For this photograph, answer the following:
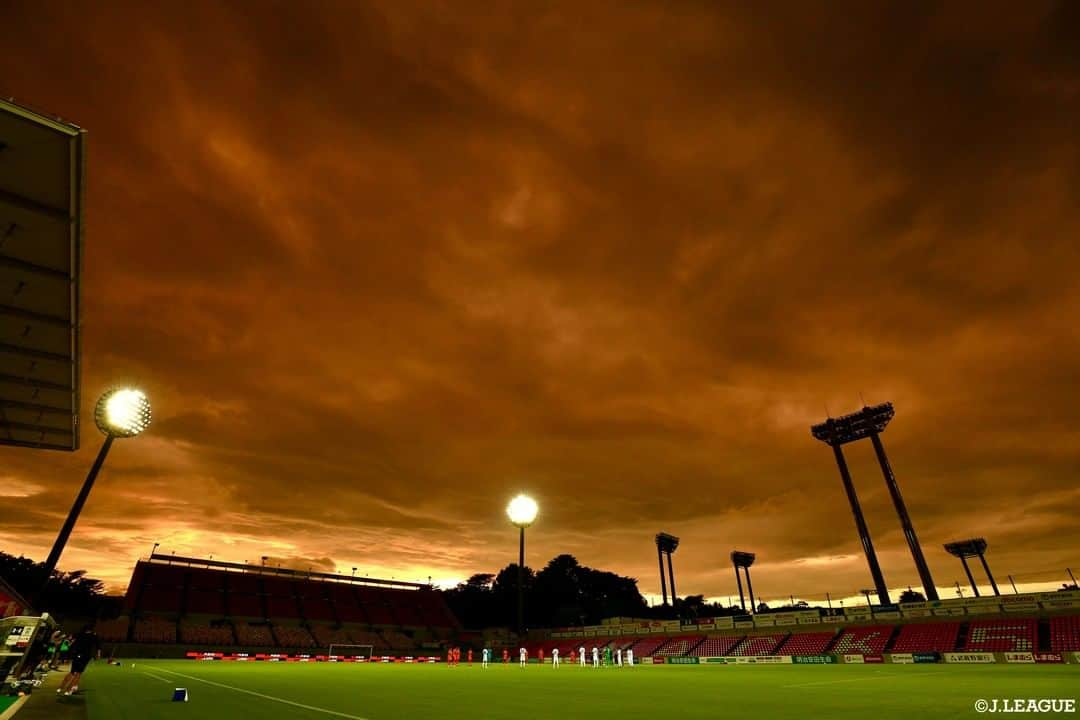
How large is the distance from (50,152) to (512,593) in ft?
378

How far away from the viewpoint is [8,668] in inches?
579

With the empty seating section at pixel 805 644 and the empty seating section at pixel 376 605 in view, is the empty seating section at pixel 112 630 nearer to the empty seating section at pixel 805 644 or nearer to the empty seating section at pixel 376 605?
the empty seating section at pixel 376 605

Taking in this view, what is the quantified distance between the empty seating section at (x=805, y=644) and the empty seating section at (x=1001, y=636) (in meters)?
11.5

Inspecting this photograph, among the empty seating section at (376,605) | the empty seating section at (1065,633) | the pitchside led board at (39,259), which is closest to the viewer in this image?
the pitchside led board at (39,259)

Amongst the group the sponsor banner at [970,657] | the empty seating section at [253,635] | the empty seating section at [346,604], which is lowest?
the sponsor banner at [970,657]

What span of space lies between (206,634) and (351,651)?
1812cm

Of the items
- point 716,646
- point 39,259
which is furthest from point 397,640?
point 39,259

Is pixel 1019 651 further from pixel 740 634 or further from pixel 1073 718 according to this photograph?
pixel 1073 718

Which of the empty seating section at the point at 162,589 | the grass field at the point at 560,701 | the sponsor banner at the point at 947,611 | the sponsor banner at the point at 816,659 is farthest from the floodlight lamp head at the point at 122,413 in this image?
the sponsor banner at the point at 947,611

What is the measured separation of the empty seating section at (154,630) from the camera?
2226 inches

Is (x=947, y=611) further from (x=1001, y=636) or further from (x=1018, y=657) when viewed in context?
(x=1018, y=657)

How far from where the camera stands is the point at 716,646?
55.1 meters

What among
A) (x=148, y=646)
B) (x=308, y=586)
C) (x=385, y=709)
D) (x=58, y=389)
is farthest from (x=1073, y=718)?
(x=308, y=586)

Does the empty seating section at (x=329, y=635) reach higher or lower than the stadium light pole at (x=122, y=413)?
lower
